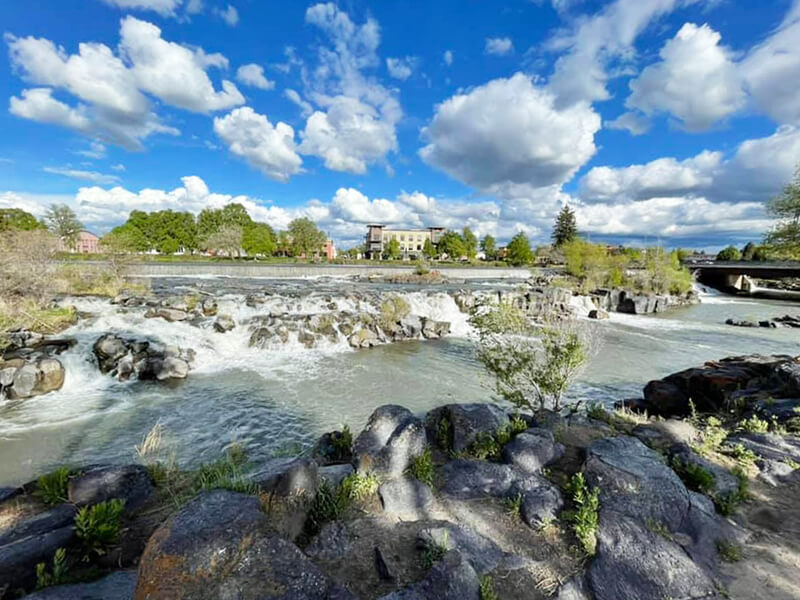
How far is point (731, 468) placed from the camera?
4.45m

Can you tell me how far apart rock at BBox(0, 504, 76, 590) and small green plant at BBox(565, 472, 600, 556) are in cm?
458

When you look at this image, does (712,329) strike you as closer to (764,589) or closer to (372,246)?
(764,589)

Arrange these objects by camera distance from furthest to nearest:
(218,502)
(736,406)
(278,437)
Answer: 1. (278,437)
2. (736,406)
3. (218,502)

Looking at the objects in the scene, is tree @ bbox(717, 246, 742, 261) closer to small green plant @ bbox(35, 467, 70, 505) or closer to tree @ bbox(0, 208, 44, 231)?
small green plant @ bbox(35, 467, 70, 505)

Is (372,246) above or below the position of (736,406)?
above

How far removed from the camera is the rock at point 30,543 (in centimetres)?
261

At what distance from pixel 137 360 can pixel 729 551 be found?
1538 centimetres

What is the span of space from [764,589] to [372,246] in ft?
355

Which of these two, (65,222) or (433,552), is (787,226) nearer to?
(433,552)

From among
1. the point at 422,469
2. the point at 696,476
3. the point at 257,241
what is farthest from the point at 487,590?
the point at 257,241

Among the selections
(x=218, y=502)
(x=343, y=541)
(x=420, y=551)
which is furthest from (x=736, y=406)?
(x=218, y=502)

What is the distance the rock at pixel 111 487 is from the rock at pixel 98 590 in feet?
4.85

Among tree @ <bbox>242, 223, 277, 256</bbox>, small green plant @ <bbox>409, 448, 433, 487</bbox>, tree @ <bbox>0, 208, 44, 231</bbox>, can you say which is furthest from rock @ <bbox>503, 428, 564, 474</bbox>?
tree @ <bbox>242, 223, 277, 256</bbox>

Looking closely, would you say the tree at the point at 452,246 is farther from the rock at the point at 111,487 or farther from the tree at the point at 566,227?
the rock at the point at 111,487
